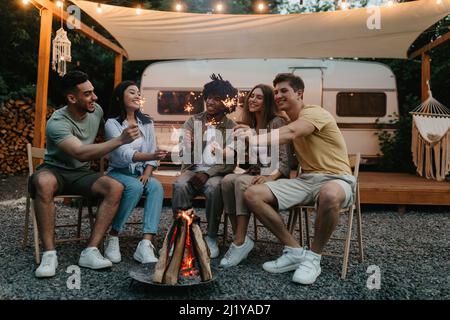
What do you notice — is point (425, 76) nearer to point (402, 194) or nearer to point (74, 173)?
point (402, 194)

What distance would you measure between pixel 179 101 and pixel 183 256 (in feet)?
18.0

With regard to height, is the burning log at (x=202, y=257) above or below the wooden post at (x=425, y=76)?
below

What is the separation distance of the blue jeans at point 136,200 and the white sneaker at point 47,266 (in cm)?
45

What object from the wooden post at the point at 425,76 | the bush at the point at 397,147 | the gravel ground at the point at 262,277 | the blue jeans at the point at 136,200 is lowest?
the gravel ground at the point at 262,277

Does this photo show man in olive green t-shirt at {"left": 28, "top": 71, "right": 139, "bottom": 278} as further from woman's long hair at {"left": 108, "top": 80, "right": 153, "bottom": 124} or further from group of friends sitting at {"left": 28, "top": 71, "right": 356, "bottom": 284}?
woman's long hair at {"left": 108, "top": 80, "right": 153, "bottom": 124}

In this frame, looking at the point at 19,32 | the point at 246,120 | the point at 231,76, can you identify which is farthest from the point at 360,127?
the point at 19,32

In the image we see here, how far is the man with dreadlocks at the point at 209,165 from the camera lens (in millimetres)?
3188

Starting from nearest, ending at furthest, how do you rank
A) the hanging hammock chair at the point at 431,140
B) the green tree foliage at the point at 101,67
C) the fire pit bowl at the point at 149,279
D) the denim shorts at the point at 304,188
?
1. the fire pit bowl at the point at 149,279
2. the denim shorts at the point at 304,188
3. the hanging hammock chair at the point at 431,140
4. the green tree foliage at the point at 101,67

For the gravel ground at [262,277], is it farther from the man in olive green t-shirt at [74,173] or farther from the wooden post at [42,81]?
the wooden post at [42,81]

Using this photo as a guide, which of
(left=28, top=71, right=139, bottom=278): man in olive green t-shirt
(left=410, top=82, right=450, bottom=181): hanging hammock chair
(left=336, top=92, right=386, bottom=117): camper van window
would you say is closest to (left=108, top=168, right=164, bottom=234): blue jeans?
(left=28, top=71, right=139, bottom=278): man in olive green t-shirt

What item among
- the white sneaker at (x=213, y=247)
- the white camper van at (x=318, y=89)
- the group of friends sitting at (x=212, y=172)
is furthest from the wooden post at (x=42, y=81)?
the white camper van at (x=318, y=89)

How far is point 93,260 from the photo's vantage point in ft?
9.15

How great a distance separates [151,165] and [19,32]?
601cm
